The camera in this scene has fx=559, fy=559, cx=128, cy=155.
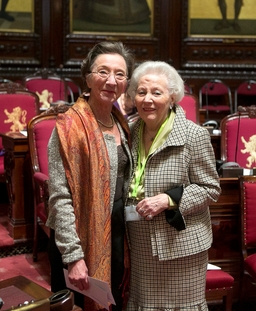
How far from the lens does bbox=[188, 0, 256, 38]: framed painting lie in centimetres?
768

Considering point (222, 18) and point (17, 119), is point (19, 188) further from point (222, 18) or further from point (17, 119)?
point (222, 18)

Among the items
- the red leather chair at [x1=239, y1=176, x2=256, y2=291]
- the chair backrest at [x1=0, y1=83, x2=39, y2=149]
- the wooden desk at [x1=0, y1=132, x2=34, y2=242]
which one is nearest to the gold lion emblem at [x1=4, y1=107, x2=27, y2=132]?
the chair backrest at [x1=0, y1=83, x2=39, y2=149]

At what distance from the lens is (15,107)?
4715 mm

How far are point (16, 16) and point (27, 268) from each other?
4.52 metres

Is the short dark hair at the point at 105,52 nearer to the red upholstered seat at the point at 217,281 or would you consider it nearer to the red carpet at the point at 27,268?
the red upholstered seat at the point at 217,281

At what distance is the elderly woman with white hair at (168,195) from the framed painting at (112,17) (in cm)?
561

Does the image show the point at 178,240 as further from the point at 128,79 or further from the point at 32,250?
the point at 32,250

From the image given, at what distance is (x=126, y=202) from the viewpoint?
75.5 inches

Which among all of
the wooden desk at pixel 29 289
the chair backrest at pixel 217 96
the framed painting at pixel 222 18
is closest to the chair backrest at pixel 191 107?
the chair backrest at pixel 217 96

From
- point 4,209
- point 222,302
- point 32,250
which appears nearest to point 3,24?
point 4,209

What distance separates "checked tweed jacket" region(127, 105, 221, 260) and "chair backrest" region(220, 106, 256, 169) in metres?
2.21

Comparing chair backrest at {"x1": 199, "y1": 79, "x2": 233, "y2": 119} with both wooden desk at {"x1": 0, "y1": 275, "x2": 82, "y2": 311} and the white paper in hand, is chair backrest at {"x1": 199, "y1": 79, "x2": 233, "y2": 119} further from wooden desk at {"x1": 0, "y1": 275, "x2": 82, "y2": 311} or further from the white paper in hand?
wooden desk at {"x1": 0, "y1": 275, "x2": 82, "y2": 311}

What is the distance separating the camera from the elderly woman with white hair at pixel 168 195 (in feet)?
6.27

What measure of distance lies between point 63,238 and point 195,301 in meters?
0.57
